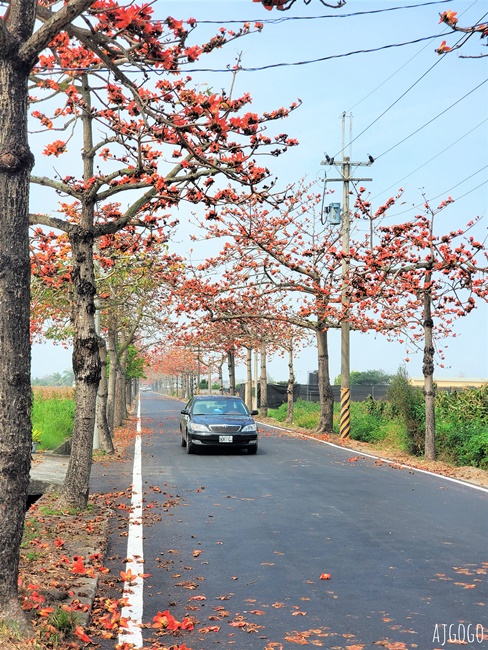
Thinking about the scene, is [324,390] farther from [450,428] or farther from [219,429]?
[219,429]

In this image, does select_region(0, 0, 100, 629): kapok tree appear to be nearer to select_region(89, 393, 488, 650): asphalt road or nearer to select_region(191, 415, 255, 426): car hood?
select_region(89, 393, 488, 650): asphalt road

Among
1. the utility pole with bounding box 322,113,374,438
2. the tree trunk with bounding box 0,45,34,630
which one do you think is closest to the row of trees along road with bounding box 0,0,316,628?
the tree trunk with bounding box 0,45,34,630

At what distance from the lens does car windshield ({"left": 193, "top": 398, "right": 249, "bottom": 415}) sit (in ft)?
71.4

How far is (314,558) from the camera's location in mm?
8352

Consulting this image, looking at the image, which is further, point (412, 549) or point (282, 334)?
point (282, 334)

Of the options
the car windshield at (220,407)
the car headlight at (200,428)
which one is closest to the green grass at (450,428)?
the car windshield at (220,407)

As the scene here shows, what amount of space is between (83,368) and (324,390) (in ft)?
66.9

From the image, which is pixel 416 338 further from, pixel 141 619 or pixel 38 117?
pixel 141 619

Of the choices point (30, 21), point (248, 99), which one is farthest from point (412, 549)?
point (30, 21)

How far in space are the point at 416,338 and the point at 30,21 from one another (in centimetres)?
2188

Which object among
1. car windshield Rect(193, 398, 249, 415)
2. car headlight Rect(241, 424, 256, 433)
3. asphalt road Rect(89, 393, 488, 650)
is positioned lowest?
asphalt road Rect(89, 393, 488, 650)

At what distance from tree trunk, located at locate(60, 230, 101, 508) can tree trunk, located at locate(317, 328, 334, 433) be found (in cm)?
1992

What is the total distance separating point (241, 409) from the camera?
2216 centimetres

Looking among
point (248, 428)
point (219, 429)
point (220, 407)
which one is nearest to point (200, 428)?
point (219, 429)
